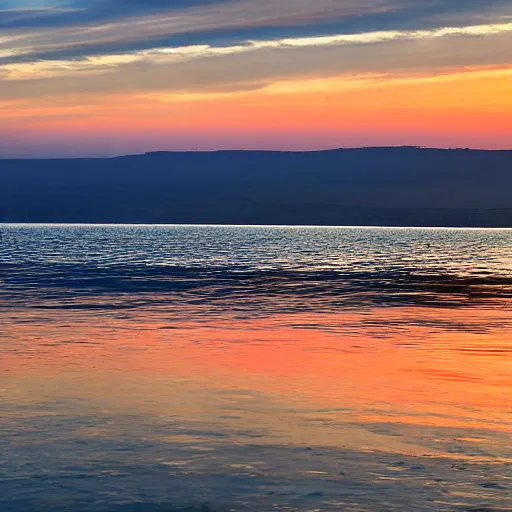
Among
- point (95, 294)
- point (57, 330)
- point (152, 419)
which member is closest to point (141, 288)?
point (95, 294)

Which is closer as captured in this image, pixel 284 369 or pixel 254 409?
pixel 254 409

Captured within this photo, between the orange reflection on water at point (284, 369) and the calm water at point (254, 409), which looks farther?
the orange reflection on water at point (284, 369)

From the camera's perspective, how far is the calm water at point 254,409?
11898mm

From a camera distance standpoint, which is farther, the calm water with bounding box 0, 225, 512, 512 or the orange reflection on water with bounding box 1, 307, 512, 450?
the orange reflection on water with bounding box 1, 307, 512, 450

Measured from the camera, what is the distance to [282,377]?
808 inches

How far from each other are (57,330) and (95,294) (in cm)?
1685

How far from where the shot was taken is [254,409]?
16.9 m

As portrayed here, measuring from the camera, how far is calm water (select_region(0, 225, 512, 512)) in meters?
11.9

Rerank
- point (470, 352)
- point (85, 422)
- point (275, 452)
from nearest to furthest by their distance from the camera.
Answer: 1. point (275, 452)
2. point (85, 422)
3. point (470, 352)

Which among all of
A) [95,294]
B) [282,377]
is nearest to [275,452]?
[282,377]

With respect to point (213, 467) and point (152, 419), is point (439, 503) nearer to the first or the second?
point (213, 467)

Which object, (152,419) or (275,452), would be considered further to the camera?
(152,419)

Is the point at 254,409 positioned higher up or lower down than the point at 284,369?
higher up

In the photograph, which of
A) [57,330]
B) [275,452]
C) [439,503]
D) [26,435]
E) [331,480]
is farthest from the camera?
[57,330]
